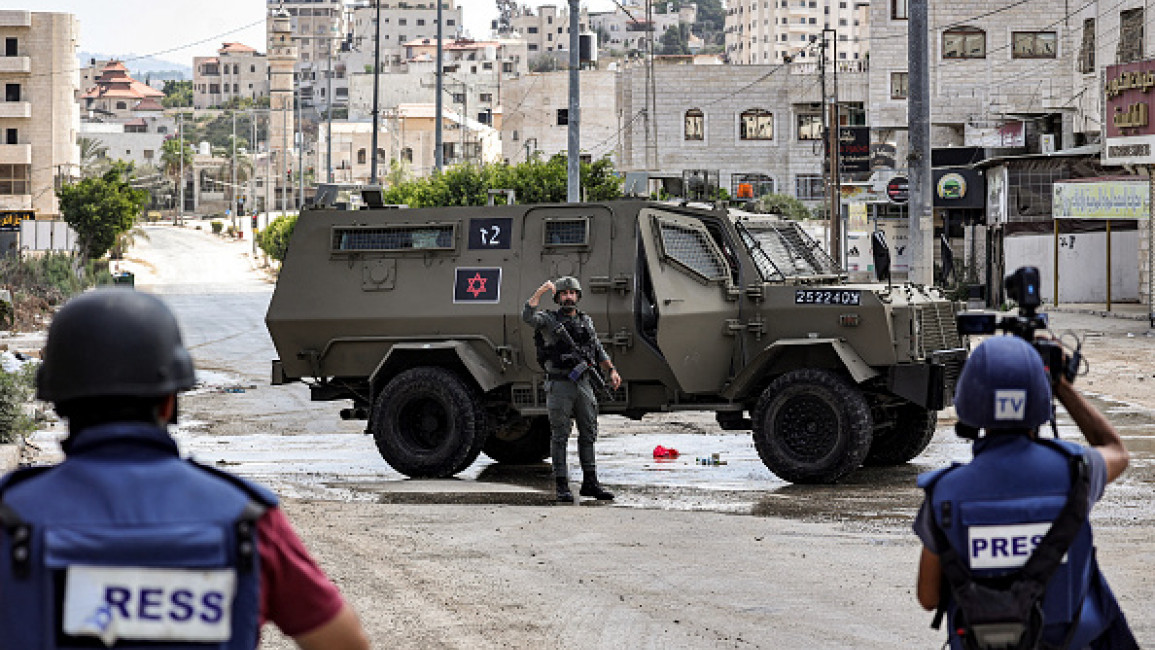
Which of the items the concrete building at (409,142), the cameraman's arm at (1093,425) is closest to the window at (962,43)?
the concrete building at (409,142)

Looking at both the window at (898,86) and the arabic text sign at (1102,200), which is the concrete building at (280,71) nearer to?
the window at (898,86)

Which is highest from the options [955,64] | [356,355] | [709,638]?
[955,64]

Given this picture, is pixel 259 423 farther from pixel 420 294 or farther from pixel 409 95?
pixel 409 95

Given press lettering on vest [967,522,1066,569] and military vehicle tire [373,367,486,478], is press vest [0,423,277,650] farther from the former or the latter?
military vehicle tire [373,367,486,478]

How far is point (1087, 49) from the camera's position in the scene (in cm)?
4403

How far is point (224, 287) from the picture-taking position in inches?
2584

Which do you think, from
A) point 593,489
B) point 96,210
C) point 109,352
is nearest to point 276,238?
point 96,210

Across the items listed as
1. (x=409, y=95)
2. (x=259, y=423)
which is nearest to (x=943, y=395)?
(x=259, y=423)

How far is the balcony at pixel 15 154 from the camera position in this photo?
2975 inches

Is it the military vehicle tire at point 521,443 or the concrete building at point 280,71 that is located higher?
the concrete building at point 280,71

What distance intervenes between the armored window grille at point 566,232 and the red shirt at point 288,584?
11307 mm

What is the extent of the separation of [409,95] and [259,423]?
135272mm

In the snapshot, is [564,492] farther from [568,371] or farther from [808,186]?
[808,186]

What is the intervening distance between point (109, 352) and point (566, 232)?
11.5 m
